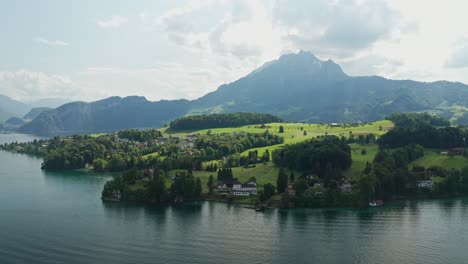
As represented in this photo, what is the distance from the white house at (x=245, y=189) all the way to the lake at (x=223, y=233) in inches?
286

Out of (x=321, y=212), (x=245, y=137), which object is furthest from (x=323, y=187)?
(x=245, y=137)

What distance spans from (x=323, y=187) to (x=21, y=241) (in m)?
54.3

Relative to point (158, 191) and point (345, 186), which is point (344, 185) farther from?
point (158, 191)

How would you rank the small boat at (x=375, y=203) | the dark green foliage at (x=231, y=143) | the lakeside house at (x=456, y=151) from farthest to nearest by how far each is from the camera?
1. the dark green foliage at (x=231, y=143)
2. the lakeside house at (x=456, y=151)
3. the small boat at (x=375, y=203)

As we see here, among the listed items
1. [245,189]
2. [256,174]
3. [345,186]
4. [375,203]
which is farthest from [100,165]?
[375,203]

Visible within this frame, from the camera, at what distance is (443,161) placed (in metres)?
102

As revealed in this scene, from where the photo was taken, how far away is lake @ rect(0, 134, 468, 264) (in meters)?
53.5

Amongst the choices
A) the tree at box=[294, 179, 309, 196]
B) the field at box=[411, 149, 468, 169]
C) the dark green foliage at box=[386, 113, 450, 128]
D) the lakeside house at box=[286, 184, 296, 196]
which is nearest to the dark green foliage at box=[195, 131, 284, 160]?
the lakeside house at box=[286, 184, 296, 196]

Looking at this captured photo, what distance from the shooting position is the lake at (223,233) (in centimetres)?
5353

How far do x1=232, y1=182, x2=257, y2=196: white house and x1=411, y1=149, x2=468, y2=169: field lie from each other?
41919mm

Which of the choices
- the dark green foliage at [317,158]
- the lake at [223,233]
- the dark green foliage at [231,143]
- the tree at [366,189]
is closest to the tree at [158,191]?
the lake at [223,233]

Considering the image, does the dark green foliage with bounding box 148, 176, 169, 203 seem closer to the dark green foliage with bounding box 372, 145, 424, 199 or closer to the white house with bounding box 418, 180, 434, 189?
the dark green foliage with bounding box 372, 145, 424, 199

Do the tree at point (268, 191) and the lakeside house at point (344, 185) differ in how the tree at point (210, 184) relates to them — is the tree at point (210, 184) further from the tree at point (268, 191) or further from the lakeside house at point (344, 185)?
the lakeside house at point (344, 185)

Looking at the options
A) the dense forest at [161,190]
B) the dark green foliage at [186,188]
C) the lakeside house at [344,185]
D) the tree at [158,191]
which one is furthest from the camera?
the dark green foliage at [186,188]
